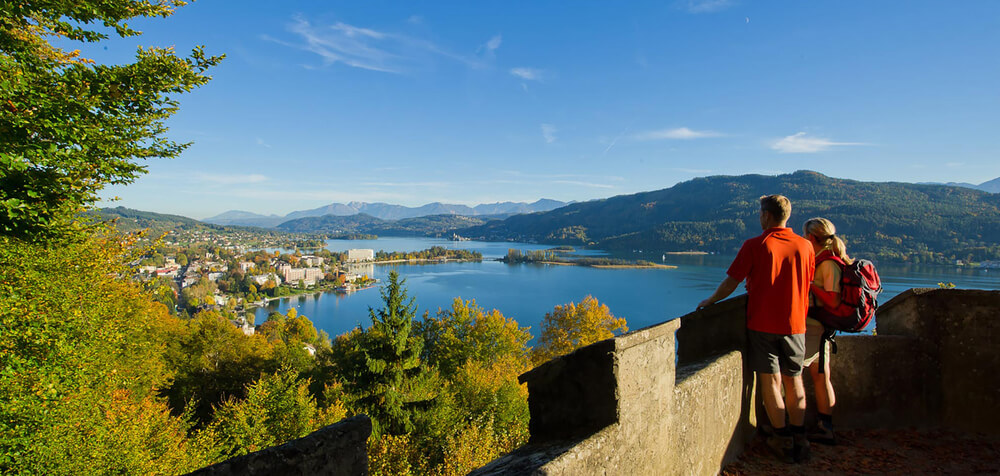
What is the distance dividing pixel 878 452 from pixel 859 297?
1.21 meters

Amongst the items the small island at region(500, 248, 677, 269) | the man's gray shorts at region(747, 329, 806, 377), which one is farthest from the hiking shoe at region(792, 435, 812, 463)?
the small island at region(500, 248, 677, 269)

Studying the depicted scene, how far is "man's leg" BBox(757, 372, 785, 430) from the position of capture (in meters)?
3.06

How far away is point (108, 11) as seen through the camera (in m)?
6.01

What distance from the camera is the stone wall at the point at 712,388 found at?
1.90 m

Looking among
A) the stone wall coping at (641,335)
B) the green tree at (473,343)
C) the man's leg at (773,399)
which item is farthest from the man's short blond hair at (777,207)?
the green tree at (473,343)

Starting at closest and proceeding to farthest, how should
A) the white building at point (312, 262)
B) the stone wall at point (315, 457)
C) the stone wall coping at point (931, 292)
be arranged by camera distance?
the stone wall at point (315, 457) → the stone wall coping at point (931, 292) → the white building at point (312, 262)

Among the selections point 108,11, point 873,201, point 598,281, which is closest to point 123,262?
point 108,11

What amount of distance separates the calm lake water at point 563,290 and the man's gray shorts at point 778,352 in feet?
178

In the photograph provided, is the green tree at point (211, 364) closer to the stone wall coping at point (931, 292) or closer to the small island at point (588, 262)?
the stone wall coping at point (931, 292)

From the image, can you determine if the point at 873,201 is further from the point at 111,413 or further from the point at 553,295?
the point at 111,413

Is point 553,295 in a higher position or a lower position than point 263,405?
lower

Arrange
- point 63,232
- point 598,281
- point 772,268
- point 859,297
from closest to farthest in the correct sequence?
1. point 772,268
2. point 859,297
3. point 63,232
4. point 598,281

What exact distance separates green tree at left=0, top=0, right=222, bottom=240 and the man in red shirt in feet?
23.6

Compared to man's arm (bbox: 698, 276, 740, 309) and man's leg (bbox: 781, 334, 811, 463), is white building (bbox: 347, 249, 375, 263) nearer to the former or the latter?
man's arm (bbox: 698, 276, 740, 309)
